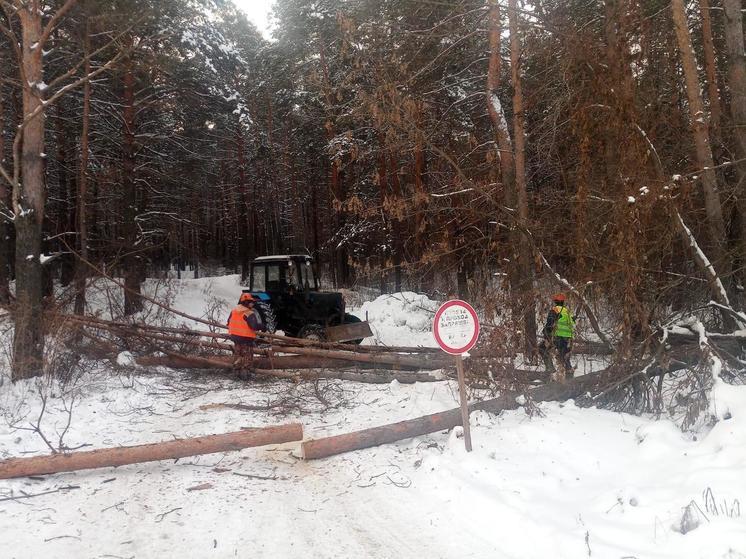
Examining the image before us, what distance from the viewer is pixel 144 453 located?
521 centimetres

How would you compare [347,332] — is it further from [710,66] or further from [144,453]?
[710,66]

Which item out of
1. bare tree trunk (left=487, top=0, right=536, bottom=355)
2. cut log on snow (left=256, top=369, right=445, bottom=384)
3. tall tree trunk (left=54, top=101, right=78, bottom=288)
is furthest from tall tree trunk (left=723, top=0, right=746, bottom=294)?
tall tree trunk (left=54, top=101, right=78, bottom=288)

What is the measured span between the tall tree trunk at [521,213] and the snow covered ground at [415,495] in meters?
1.40

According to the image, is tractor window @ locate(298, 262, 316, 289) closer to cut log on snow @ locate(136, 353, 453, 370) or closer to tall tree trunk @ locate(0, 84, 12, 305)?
cut log on snow @ locate(136, 353, 453, 370)

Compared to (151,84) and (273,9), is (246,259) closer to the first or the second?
(273,9)

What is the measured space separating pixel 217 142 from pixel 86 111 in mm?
18182

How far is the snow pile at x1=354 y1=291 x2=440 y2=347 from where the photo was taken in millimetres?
15016

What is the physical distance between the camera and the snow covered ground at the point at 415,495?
12.1 ft

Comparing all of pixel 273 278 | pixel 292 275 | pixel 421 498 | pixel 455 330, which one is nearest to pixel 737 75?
pixel 455 330

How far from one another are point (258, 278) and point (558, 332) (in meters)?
8.06

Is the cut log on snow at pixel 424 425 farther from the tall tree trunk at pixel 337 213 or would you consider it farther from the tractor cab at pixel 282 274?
the tall tree trunk at pixel 337 213

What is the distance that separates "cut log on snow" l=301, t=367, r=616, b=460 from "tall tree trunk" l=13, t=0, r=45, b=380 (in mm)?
5201

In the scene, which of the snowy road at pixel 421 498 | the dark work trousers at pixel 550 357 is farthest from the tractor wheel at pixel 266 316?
the dark work trousers at pixel 550 357

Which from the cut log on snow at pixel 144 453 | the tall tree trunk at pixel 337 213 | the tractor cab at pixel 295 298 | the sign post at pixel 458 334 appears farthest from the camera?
the tall tree trunk at pixel 337 213
